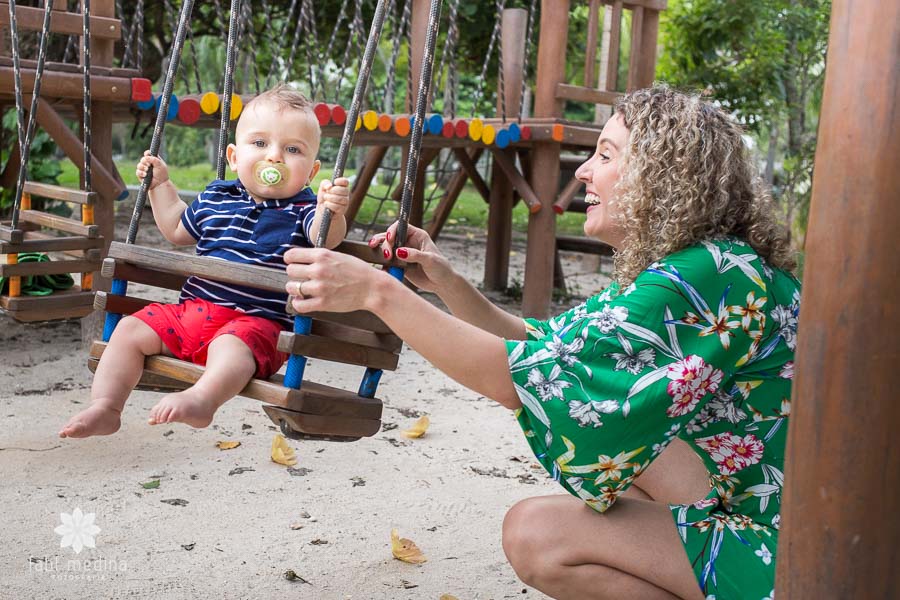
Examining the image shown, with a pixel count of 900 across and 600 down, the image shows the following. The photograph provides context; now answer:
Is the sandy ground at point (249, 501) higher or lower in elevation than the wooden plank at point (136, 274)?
lower

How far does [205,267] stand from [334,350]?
15.0 inches

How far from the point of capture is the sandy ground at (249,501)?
2939 millimetres

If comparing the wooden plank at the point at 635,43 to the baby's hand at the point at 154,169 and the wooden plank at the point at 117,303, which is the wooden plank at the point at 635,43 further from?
the wooden plank at the point at 117,303

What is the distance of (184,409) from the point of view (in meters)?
2.39

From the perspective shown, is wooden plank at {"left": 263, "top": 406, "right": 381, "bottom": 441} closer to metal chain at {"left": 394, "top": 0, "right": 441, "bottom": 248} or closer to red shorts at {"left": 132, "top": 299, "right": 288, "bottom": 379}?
red shorts at {"left": 132, "top": 299, "right": 288, "bottom": 379}

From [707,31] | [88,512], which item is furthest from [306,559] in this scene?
[707,31]

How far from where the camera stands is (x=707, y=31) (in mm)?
10391

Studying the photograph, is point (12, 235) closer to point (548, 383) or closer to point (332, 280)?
point (332, 280)

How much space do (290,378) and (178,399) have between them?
27cm

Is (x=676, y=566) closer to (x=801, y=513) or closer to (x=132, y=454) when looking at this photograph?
(x=801, y=513)

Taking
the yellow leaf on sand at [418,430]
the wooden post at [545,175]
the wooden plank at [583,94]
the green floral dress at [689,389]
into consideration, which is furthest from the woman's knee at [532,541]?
the wooden plank at [583,94]

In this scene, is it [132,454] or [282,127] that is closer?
[282,127]

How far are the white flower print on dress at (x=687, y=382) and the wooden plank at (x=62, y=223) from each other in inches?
113

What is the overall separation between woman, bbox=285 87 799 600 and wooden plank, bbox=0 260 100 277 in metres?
2.13
